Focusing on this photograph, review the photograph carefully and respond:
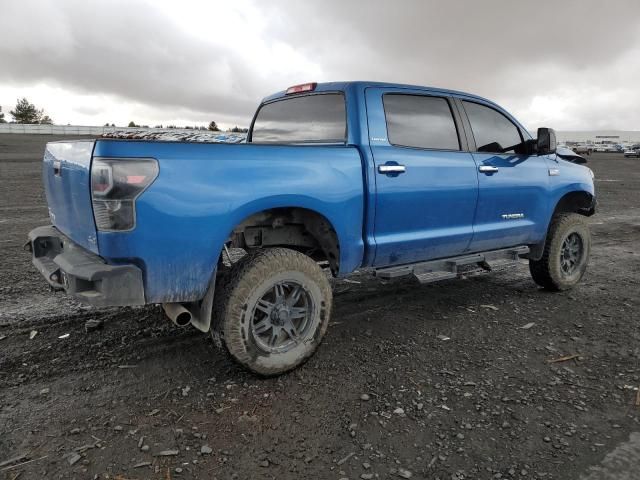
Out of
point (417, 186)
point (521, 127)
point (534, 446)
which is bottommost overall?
point (534, 446)

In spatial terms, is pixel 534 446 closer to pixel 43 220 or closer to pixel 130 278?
pixel 130 278

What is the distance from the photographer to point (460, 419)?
2848 millimetres

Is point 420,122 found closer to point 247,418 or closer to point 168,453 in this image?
point 247,418

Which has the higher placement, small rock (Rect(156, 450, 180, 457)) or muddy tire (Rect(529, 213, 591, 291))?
muddy tire (Rect(529, 213, 591, 291))

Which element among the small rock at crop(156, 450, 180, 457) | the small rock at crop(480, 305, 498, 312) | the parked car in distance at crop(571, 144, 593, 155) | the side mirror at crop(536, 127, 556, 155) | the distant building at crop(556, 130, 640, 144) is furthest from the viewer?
the distant building at crop(556, 130, 640, 144)

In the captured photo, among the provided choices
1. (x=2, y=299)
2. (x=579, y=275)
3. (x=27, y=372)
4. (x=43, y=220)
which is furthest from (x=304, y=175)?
(x=43, y=220)

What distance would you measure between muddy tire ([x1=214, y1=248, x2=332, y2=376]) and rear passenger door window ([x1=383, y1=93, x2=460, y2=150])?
1.31m

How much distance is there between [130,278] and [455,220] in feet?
8.81

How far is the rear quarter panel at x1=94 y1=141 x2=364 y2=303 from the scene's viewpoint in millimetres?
2660

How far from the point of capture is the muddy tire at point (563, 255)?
516 cm

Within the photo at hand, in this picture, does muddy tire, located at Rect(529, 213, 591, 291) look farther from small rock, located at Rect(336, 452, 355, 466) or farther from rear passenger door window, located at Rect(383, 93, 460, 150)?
small rock, located at Rect(336, 452, 355, 466)

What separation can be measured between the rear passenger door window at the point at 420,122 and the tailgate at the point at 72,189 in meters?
2.17

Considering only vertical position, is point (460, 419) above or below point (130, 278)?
below

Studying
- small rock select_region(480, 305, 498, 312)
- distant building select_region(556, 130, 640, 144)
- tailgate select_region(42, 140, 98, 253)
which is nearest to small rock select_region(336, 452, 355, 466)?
tailgate select_region(42, 140, 98, 253)
